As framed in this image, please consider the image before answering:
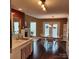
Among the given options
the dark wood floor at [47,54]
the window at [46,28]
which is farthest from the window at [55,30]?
the dark wood floor at [47,54]

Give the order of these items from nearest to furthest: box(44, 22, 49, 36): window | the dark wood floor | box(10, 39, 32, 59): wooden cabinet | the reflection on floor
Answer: box(10, 39, 32, 59): wooden cabinet
the dark wood floor
the reflection on floor
box(44, 22, 49, 36): window

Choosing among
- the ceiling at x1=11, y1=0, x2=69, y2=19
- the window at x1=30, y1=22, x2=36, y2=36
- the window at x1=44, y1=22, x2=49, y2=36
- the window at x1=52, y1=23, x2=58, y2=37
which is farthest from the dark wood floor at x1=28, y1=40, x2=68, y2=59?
the window at x1=44, y1=22, x2=49, y2=36

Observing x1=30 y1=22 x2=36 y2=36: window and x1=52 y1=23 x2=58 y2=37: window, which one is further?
x1=52 y1=23 x2=58 y2=37: window

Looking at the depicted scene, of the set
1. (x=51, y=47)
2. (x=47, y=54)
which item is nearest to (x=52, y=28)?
(x=51, y=47)

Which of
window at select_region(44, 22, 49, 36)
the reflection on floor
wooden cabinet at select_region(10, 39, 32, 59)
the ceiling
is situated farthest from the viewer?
window at select_region(44, 22, 49, 36)

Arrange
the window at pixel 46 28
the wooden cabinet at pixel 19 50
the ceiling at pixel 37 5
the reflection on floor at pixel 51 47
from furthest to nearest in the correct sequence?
the window at pixel 46 28 → the reflection on floor at pixel 51 47 → the ceiling at pixel 37 5 → the wooden cabinet at pixel 19 50

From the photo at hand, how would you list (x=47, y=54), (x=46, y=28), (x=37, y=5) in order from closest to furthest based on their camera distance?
(x=37, y=5)
(x=47, y=54)
(x=46, y=28)

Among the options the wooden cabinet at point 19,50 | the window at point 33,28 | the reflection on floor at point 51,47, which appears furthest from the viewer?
the window at point 33,28

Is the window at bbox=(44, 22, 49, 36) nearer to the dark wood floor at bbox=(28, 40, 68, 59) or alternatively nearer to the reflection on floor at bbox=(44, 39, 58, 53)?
the reflection on floor at bbox=(44, 39, 58, 53)

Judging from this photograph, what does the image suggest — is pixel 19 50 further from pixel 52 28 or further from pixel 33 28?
pixel 52 28

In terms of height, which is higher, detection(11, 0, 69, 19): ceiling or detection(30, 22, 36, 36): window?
detection(11, 0, 69, 19): ceiling

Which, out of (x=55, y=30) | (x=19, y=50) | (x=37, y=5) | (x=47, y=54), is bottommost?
(x=47, y=54)

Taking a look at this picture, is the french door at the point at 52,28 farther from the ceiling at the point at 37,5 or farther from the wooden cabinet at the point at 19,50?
the wooden cabinet at the point at 19,50
